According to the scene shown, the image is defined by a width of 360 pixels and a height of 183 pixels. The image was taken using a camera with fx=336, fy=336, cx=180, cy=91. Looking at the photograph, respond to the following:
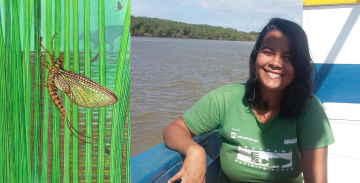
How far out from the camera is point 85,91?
3.63 ft

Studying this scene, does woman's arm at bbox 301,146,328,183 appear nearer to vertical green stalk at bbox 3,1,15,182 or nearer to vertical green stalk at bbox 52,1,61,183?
vertical green stalk at bbox 52,1,61,183

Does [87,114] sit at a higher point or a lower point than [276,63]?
lower

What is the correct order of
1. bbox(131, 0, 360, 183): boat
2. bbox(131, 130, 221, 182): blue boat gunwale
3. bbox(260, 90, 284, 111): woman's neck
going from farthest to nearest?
bbox(131, 0, 360, 183): boat < bbox(260, 90, 284, 111): woman's neck < bbox(131, 130, 221, 182): blue boat gunwale

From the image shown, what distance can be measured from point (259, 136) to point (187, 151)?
0.31 m

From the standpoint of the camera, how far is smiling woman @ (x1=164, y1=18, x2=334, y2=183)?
1296mm

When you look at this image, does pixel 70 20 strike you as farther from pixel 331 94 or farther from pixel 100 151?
pixel 331 94

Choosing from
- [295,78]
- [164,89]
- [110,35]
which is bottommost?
[164,89]

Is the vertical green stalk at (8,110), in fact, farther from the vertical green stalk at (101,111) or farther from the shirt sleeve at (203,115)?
the shirt sleeve at (203,115)

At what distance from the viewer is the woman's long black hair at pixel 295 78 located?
1.29m

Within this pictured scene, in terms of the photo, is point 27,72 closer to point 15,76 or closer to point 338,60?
point 15,76

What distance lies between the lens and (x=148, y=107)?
19.1 ft

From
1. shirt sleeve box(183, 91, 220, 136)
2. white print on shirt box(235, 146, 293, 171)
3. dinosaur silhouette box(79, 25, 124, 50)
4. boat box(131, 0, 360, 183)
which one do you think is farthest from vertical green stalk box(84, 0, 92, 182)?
boat box(131, 0, 360, 183)

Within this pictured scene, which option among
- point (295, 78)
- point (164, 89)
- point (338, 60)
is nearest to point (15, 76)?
point (295, 78)

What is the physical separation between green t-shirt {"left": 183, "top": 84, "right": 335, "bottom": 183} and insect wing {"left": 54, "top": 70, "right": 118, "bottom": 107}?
434mm
